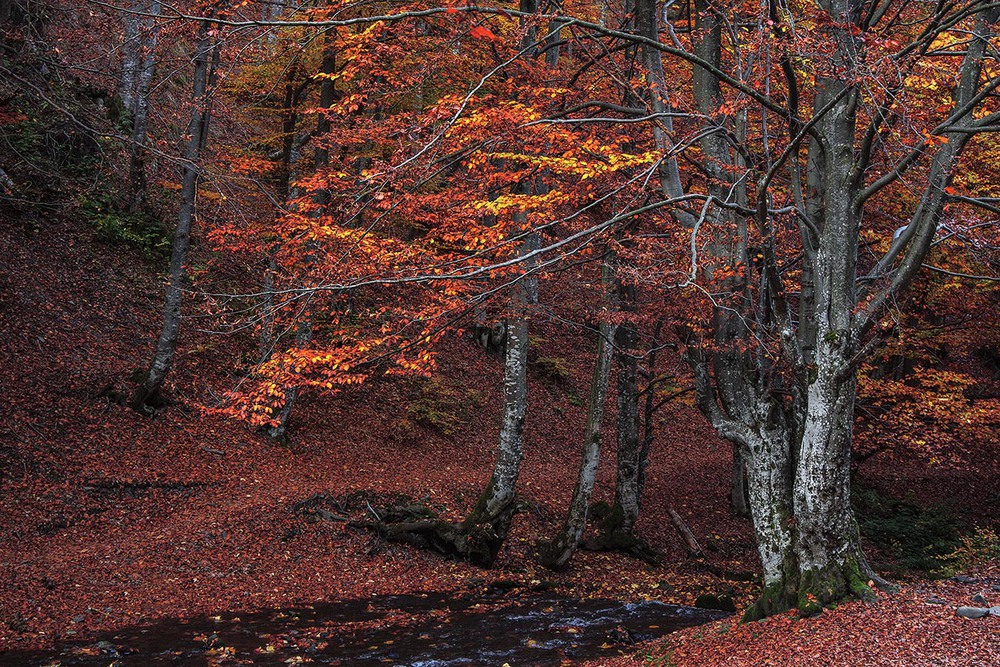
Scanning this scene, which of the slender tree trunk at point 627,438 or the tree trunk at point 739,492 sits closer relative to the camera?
the slender tree trunk at point 627,438

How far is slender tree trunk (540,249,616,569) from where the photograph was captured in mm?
12773

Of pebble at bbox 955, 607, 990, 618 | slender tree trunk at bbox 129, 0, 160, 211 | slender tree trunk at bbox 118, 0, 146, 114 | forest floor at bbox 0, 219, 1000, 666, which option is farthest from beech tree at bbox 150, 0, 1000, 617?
slender tree trunk at bbox 129, 0, 160, 211

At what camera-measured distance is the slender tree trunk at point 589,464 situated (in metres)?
12.8

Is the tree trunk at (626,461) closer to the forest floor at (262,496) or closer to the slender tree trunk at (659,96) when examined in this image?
the forest floor at (262,496)

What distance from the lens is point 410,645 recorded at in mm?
8555

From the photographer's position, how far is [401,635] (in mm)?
8953

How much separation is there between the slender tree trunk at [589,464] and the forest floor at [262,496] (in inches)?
16.5

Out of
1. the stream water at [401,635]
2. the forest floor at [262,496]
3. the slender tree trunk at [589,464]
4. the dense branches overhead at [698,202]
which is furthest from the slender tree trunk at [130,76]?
the stream water at [401,635]

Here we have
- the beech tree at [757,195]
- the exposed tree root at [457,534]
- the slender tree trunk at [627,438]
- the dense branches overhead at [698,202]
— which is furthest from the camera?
the slender tree trunk at [627,438]

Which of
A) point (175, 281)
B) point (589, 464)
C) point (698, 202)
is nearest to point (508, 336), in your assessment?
point (589, 464)

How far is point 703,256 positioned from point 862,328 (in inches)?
89.5

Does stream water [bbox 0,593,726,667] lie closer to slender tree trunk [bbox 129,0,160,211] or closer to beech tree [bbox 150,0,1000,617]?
beech tree [bbox 150,0,1000,617]

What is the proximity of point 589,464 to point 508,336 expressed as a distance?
2.87 metres

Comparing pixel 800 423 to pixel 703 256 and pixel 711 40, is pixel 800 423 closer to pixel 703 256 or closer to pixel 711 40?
pixel 703 256
